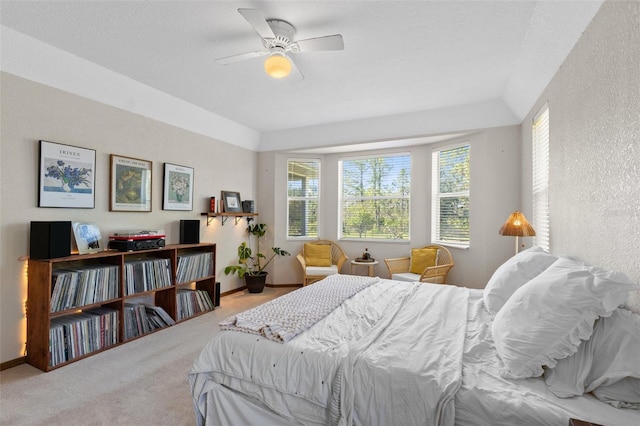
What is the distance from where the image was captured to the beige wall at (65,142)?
257 cm

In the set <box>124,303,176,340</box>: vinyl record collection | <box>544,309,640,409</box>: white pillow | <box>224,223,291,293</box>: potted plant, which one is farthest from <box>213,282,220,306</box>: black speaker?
<box>544,309,640,409</box>: white pillow

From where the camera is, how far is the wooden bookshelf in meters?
2.57

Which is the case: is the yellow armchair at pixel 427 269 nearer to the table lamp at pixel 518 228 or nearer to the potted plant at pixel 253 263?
the table lamp at pixel 518 228

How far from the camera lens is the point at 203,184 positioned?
450 centimetres

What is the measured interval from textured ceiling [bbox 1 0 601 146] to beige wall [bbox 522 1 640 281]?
293mm

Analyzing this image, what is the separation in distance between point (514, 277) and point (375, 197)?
3349 mm

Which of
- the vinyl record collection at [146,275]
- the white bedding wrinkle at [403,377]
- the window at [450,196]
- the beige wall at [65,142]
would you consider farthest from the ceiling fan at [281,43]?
the window at [450,196]

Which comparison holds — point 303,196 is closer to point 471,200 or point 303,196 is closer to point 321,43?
point 471,200

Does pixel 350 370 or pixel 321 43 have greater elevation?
pixel 321 43

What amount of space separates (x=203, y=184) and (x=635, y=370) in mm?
4521

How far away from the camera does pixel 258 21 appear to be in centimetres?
209

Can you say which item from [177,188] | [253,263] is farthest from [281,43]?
[253,263]

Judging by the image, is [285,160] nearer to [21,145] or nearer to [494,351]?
[21,145]

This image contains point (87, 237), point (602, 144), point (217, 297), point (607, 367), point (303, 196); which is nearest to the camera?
point (607, 367)
